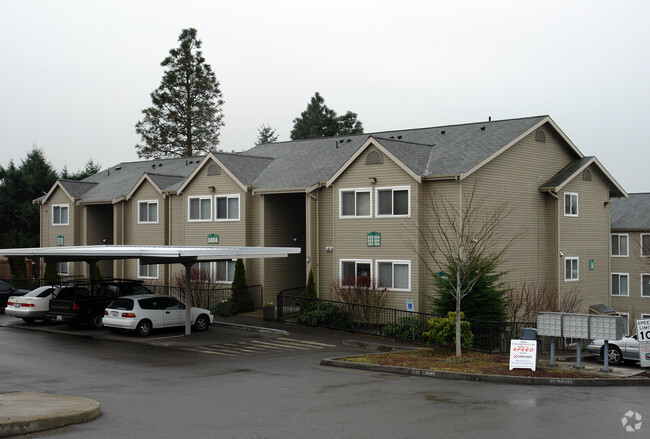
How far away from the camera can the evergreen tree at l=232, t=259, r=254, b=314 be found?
107ft

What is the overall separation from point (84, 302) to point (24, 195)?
41.0 m

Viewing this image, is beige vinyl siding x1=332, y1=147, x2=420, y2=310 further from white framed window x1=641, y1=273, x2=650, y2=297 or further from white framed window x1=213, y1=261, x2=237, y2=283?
white framed window x1=641, y1=273, x2=650, y2=297

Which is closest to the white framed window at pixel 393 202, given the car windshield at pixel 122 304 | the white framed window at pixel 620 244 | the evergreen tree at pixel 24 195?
the car windshield at pixel 122 304

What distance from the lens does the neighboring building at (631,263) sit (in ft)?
156

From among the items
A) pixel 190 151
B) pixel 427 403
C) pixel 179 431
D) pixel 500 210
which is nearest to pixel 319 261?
pixel 500 210

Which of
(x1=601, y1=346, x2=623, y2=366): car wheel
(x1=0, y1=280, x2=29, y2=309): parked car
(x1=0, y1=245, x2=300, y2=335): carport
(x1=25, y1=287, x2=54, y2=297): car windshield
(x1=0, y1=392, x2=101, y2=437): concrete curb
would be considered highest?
(x1=0, y1=245, x2=300, y2=335): carport

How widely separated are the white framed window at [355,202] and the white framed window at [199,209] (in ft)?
27.3

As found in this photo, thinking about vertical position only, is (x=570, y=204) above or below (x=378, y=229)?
above

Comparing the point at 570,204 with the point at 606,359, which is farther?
the point at 570,204

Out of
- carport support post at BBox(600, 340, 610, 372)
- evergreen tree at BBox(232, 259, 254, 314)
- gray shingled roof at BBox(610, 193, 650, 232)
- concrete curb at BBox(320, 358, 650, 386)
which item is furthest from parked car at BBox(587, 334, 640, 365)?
gray shingled roof at BBox(610, 193, 650, 232)

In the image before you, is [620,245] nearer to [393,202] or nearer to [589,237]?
[589,237]

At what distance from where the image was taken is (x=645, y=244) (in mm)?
46781

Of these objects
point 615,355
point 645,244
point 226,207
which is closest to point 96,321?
point 226,207

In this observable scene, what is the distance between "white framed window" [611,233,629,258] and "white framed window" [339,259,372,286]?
25.9m
